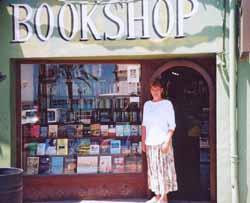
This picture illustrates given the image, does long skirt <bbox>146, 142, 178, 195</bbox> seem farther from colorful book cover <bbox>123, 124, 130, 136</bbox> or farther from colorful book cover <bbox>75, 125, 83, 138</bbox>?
colorful book cover <bbox>75, 125, 83, 138</bbox>

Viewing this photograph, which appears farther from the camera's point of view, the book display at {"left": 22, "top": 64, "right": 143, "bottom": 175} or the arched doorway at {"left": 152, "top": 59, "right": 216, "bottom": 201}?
the arched doorway at {"left": 152, "top": 59, "right": 216, "bottom": 201}

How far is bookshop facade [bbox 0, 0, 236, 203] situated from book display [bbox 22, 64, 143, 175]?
16 millimetres

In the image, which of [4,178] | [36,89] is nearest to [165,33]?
[36,89]

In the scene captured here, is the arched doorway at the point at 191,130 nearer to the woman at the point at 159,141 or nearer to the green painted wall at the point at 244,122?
the woman at the point at 159,141

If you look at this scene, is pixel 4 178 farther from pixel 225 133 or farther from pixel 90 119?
pixel 225 133

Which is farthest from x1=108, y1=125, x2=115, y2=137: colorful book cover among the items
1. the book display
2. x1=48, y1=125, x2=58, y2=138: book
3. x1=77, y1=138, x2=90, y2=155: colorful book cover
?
x1=48, y1=125, x2=58, y2=138: book

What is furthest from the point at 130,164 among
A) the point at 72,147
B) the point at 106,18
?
the point at 106,18

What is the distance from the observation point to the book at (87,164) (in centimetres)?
762

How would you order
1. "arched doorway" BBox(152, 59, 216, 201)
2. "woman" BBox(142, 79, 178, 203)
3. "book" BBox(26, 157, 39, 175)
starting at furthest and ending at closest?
"arched doorway" BBox(152, 59, 216, 201), "book" BBox(26, 157, 39, 175), "woman" BBox(142, 79, 178, 203)

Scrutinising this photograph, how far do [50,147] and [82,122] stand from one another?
651 mm

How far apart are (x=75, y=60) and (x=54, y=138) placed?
130cm

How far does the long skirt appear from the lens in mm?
6859

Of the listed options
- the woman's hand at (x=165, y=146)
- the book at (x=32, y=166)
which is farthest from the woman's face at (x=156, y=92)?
the book at (x=32, y=166)

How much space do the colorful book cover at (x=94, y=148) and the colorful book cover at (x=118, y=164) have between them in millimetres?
289
